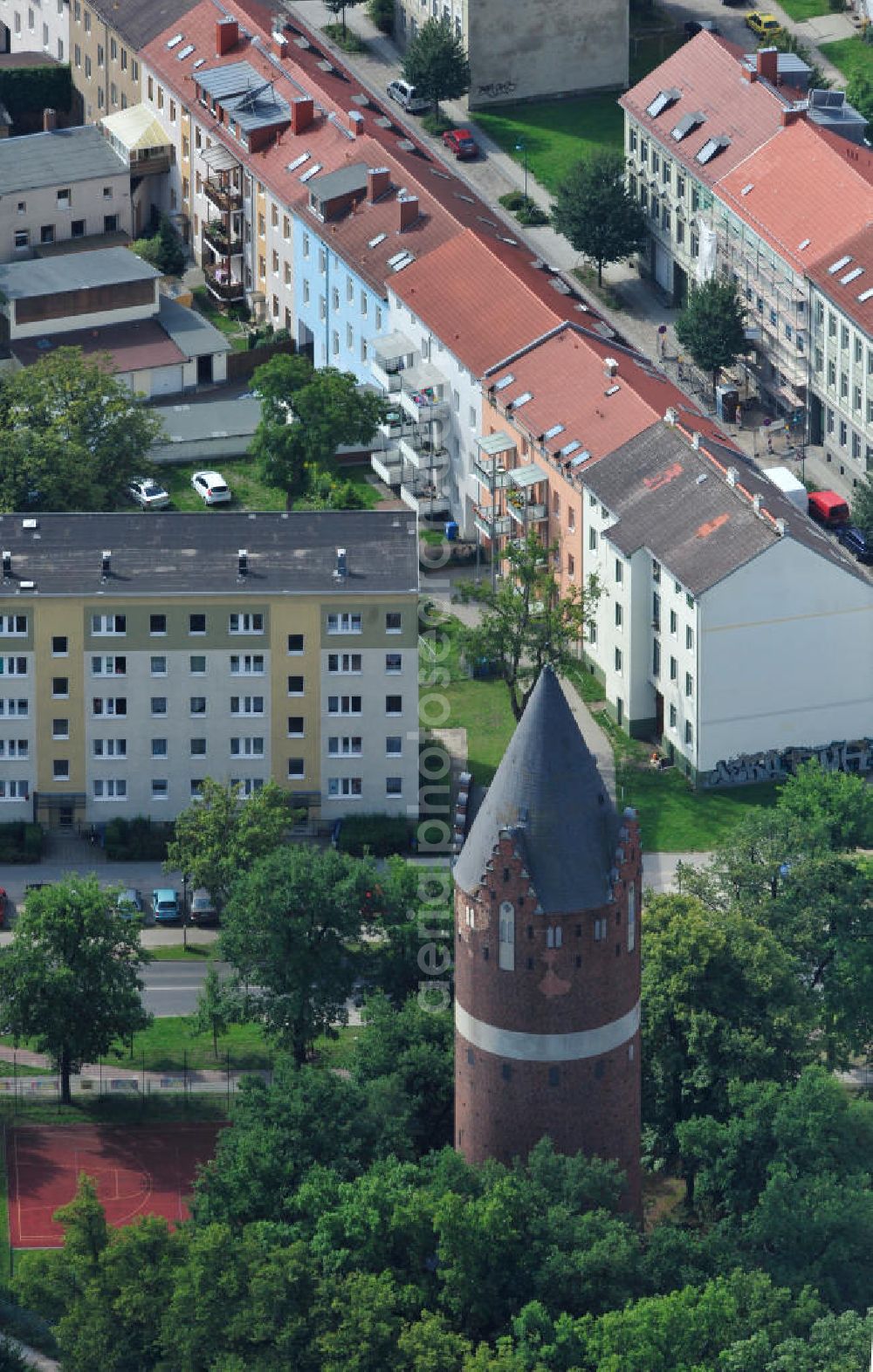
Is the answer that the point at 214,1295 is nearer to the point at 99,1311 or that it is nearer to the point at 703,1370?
the point at 99,1311

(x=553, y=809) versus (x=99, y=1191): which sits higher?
(x=553, y=809)

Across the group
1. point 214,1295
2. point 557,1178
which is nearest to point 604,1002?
point 557,1178

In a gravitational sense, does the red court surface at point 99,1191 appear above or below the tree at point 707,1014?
below

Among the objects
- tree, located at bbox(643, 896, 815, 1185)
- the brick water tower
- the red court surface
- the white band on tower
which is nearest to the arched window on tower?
the brick water tower

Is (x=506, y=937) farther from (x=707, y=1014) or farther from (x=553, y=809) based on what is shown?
(x=707, y=1014)

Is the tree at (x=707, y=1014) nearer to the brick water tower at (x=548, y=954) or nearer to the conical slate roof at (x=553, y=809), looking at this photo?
the brick water tower at (x=548, y=954)

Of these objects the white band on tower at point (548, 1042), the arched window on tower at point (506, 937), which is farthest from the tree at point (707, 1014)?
the arched window on tower at point (506, 937)

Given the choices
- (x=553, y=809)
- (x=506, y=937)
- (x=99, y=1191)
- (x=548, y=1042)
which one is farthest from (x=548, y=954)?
(x=99, y=1191)
